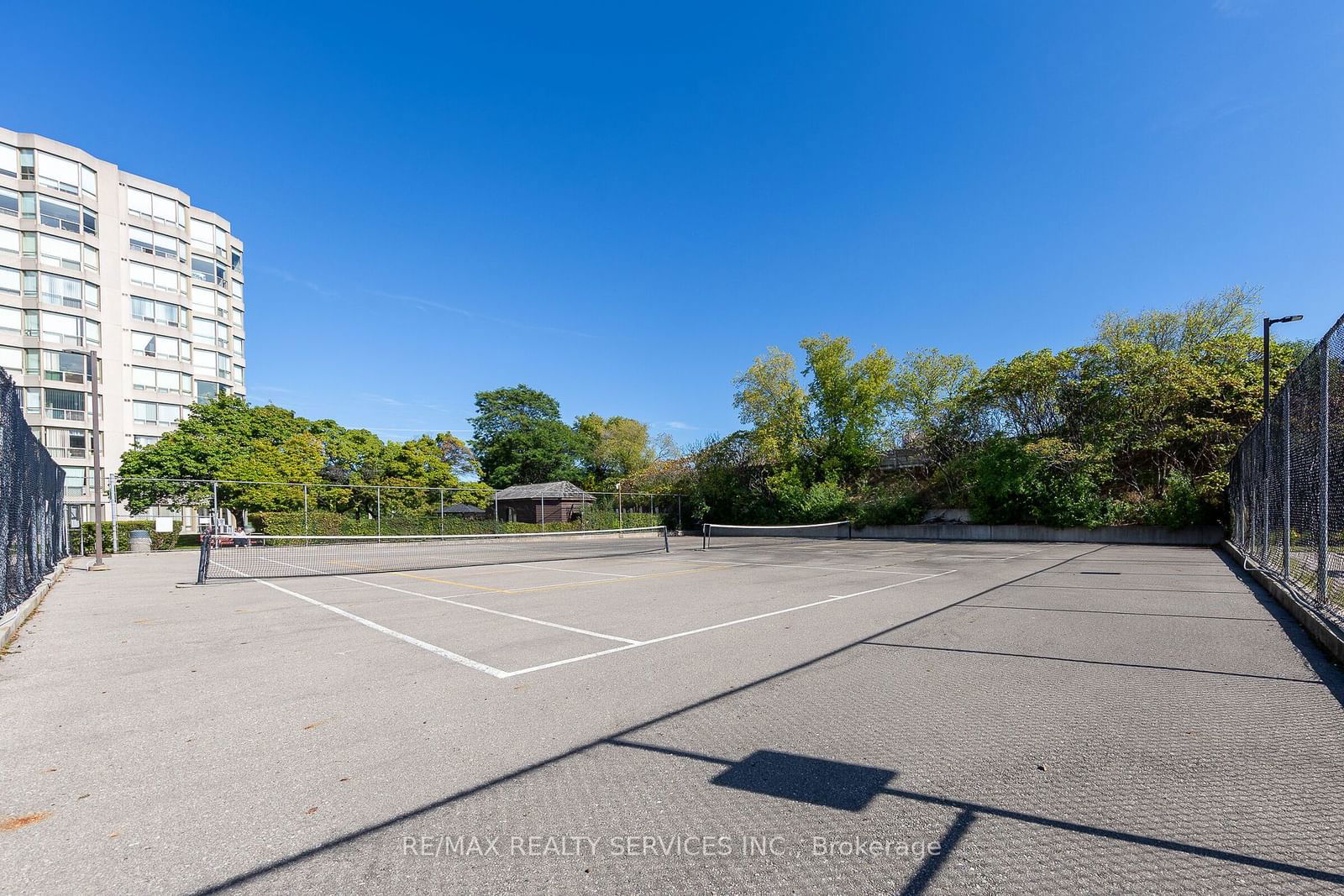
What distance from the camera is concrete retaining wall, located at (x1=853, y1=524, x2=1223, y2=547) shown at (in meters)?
26.2

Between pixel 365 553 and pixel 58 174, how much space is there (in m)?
41.8

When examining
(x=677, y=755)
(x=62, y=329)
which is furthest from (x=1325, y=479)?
(x=62, y=329)

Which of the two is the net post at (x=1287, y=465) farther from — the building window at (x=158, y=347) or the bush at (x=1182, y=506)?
A: the building window at (x=158, y=347)

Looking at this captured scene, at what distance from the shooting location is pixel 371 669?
594 cm

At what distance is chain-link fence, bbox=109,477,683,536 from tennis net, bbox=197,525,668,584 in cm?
94

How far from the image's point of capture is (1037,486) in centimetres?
2983

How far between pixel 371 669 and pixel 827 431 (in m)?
38.4

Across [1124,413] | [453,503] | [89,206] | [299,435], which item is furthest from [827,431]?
[89,206]

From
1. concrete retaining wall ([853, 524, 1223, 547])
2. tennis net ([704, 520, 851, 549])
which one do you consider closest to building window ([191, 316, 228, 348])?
tennis net ([704, 520, 851, 549])

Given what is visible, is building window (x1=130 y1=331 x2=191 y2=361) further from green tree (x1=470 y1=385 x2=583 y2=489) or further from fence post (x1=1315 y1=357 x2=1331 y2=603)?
fence post (x1=1315 y1=357 x2=1331 y2=603)

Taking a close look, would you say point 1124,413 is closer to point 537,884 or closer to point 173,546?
point 537,884

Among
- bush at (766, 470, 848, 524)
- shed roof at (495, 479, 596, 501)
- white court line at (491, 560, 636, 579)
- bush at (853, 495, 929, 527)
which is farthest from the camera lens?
shed roof at (495, 479, 596, 501)

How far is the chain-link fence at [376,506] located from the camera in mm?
27906

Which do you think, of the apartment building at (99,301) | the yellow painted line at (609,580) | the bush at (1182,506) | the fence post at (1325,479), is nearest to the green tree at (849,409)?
the bush at (1182,506)
